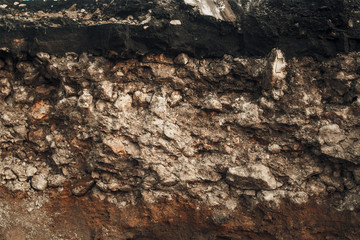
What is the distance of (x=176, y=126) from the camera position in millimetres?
3539

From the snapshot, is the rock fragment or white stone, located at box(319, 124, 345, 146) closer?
white stone, located at box(319, 124, 345, 146)

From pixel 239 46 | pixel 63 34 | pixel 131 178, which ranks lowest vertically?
pixel 131 178

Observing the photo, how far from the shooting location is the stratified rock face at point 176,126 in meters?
3.31

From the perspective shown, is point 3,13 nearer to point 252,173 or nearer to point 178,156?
point 178,156

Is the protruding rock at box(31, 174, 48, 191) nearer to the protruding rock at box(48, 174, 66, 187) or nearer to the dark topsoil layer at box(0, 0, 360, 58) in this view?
the protruding rock at box(48, 174, 66, 187)

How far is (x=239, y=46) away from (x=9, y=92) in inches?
111

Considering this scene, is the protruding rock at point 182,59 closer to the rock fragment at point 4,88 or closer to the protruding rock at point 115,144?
the protruding rock at point 115,144

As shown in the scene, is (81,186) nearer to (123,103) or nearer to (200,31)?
(123,103)

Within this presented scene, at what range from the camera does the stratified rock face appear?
3.31 metres

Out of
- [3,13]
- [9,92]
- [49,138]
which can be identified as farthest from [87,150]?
[3,13]

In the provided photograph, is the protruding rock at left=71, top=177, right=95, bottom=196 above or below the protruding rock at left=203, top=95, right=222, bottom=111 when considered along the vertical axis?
below

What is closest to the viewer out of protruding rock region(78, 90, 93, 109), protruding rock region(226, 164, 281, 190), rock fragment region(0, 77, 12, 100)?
protruding rock region(226, 164, 281, 190)

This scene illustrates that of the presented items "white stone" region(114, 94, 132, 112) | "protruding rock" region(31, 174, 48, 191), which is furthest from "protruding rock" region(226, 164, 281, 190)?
"protruding rock" region(31, 174, 48, 191)

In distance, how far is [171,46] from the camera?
134 inches
